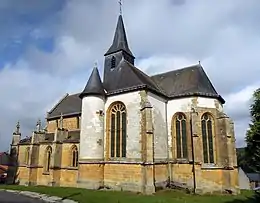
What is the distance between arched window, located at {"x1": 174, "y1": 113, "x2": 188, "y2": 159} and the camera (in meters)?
25.0

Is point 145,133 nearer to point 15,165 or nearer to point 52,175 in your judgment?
point 52,175

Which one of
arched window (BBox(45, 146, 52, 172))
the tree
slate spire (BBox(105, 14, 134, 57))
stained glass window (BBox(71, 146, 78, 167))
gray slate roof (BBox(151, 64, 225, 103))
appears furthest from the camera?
slate spire (BBox(105, 14, 134, 57))

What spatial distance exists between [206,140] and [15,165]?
24156 mm

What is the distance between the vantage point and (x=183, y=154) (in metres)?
25.0

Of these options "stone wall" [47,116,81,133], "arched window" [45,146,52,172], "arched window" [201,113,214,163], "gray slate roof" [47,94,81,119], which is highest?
"gray slate roof" [47,94,81,119]

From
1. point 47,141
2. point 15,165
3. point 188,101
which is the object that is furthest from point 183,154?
point 15,165

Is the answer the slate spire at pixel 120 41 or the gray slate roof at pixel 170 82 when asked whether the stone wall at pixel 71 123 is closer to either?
the gray slate roof at pixel 170 82

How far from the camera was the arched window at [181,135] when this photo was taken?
985 inches

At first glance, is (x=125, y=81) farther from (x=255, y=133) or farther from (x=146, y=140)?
(x=255, y=133)

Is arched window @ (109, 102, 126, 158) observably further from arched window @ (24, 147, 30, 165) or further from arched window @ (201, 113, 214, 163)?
arched window @ (24, 147, 30, 165)

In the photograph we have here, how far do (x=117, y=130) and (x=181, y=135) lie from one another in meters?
6.61

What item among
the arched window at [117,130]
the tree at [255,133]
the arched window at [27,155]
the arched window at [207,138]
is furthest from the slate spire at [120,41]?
the tree at [255,133]

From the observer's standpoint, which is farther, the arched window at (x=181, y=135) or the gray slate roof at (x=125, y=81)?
the arched window at (x=181, y=135)

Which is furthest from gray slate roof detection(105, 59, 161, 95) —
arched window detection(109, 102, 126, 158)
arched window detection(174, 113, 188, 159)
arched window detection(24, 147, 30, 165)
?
arched window detection(24, 147, 30, 165)
